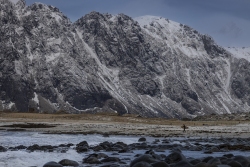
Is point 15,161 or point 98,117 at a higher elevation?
point 98,117

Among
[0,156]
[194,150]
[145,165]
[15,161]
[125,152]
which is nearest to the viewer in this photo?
[145,165]

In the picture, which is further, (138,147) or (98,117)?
(98,117)

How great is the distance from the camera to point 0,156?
1193 inches

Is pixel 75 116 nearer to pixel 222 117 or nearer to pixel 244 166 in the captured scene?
pixel 222 117

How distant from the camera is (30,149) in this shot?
3638 centimetres

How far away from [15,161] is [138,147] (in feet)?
50.9

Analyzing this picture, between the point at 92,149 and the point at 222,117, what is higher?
the point at 222,117

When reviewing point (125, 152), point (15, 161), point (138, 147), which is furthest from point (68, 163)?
point (138, 147)

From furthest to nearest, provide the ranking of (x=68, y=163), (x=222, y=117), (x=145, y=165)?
1. (x=222, y=117)
2. (x=68, y=163)
3. (x=145, y=165)

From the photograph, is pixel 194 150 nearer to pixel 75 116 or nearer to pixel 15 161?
pixel 15 161

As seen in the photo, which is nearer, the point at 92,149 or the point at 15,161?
the point at 15,161

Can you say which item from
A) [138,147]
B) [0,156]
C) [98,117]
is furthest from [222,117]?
[0,156]

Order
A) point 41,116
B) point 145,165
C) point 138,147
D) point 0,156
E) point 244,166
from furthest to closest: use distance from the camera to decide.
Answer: point 41,116, point 138,147, point 0,156, point 244,166, point 145,165

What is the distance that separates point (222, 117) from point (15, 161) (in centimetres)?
11237
